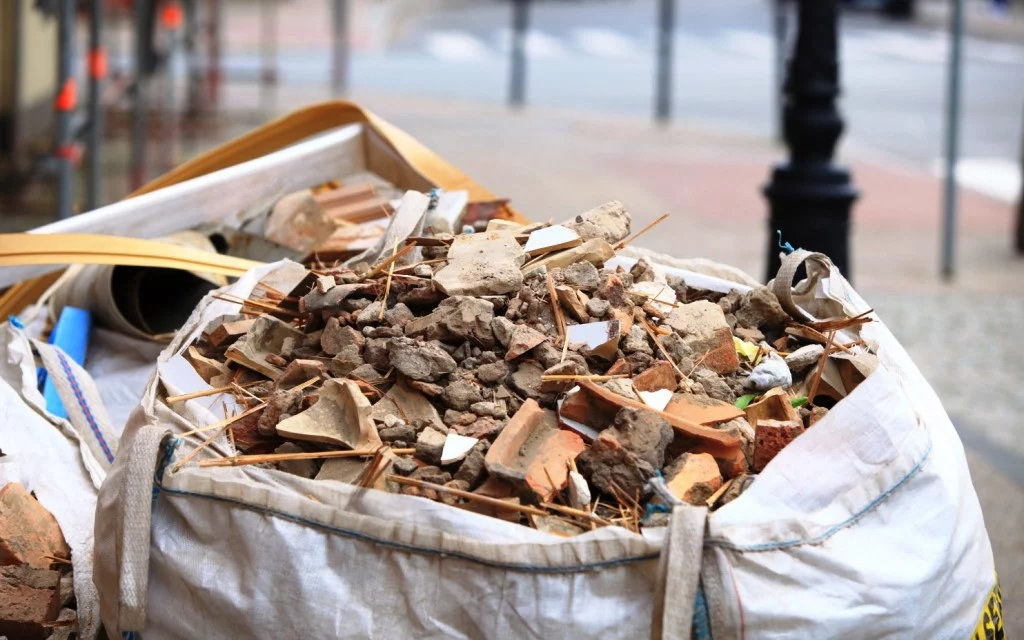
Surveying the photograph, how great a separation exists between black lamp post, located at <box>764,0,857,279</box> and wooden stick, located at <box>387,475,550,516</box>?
3091 mm

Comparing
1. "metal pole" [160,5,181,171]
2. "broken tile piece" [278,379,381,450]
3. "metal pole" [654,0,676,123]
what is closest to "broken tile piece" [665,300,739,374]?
"broken tile piece" [278,379,381,450]

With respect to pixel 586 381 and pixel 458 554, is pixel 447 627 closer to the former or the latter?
pixel 458 554

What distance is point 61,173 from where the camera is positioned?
519cm

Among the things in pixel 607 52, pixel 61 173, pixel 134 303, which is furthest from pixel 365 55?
pixel 134 303

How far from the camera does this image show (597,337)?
2.06m

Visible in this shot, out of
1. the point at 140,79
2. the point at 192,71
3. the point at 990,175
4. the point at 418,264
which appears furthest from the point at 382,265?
the point at 192,71

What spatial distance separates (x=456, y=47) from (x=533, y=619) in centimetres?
2161

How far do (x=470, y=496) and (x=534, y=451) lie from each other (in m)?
0.17

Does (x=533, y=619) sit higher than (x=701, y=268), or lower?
lower

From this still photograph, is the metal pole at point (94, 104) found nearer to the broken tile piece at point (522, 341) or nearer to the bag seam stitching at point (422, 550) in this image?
the broken tile piece at point (522, 341)

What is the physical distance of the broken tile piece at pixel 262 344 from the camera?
6.98 feet

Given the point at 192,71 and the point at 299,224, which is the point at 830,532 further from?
the point at 192,71

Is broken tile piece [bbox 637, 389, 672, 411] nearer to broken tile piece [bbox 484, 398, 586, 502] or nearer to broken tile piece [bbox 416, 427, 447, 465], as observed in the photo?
broken tile piece [bbox 484, 398, 586, 502]

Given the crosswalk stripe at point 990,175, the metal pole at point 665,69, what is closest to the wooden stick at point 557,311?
the crosswalk stripe at point 990,175
